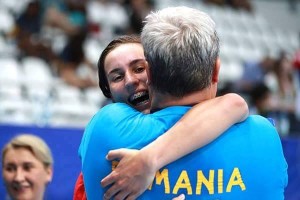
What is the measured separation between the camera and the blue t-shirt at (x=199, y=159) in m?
1.79

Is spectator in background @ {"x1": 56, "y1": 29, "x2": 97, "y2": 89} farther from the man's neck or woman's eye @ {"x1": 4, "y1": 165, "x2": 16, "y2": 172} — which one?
the man's neck

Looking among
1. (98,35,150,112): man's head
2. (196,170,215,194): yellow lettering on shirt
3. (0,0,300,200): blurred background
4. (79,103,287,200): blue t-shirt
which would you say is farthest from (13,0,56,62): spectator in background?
(196,170,215,194): yellow lettering on shirt

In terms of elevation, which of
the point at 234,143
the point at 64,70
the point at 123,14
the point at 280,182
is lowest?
the point at 280,182

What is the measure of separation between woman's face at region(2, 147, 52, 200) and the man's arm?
167 cm

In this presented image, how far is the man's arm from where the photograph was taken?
1.77 m

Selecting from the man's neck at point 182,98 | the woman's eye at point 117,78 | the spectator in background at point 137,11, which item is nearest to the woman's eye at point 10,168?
the woman's eye at point 117,78

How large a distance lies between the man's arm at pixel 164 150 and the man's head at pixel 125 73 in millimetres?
344

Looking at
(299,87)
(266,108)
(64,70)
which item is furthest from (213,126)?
(299,87)

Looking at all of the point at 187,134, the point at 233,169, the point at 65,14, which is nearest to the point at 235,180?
the point at 233,169

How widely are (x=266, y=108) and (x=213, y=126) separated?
4.91m

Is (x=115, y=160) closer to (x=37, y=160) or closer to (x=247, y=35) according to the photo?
(x=37, y=160)

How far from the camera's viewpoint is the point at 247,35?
10.8 meters

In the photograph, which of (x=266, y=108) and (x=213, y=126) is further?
(x=266, y=108)

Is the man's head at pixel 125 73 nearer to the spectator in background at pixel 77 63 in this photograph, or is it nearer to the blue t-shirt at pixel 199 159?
the blue t-shirt at pixel 199 159
